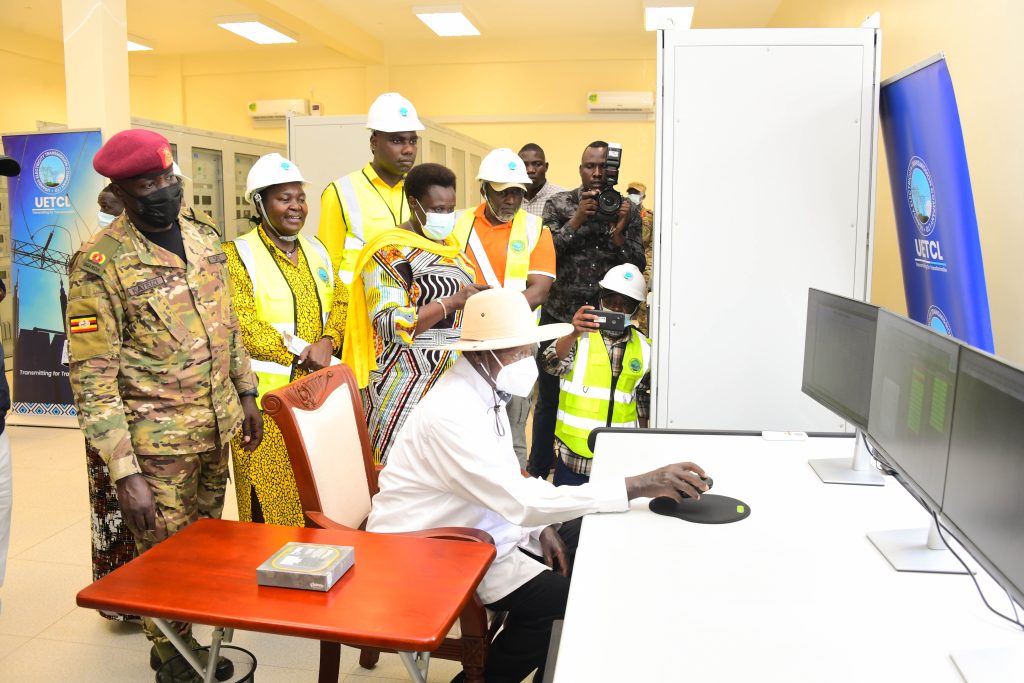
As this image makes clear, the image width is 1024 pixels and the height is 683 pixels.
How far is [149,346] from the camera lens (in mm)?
2172

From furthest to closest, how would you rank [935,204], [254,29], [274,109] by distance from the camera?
[274,109], [254,29], [935,204]

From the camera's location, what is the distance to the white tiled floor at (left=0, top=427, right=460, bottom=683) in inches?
99.6

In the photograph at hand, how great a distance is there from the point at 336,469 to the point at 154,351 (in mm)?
580

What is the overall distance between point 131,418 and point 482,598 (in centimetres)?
107

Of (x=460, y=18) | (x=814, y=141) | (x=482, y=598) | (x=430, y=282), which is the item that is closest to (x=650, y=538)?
(x=482, y=598)

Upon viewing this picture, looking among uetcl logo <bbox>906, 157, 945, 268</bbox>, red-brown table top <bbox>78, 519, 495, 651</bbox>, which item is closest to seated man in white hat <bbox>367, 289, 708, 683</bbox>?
red-brown table top <bbox>78, 519, 495, 651</bbox>

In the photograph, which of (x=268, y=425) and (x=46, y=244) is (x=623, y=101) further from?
(x=268, y=425)

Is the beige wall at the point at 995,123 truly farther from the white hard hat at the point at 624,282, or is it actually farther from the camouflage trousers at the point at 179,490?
the camouflage trousers at the point at 179,490

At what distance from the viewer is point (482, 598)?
1923 mm

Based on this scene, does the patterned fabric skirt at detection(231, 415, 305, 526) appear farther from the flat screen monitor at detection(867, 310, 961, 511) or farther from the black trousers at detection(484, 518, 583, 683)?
A: the flat screen monitor at detection(867, 310, 961, 511)

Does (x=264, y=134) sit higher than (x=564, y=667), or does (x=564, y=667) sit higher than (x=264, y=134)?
(x=264, y=134)

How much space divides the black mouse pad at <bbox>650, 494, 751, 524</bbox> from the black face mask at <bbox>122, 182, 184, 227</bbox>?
147cm

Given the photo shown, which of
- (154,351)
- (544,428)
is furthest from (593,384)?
(154,351)

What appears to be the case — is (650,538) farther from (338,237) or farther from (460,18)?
(460,18)
